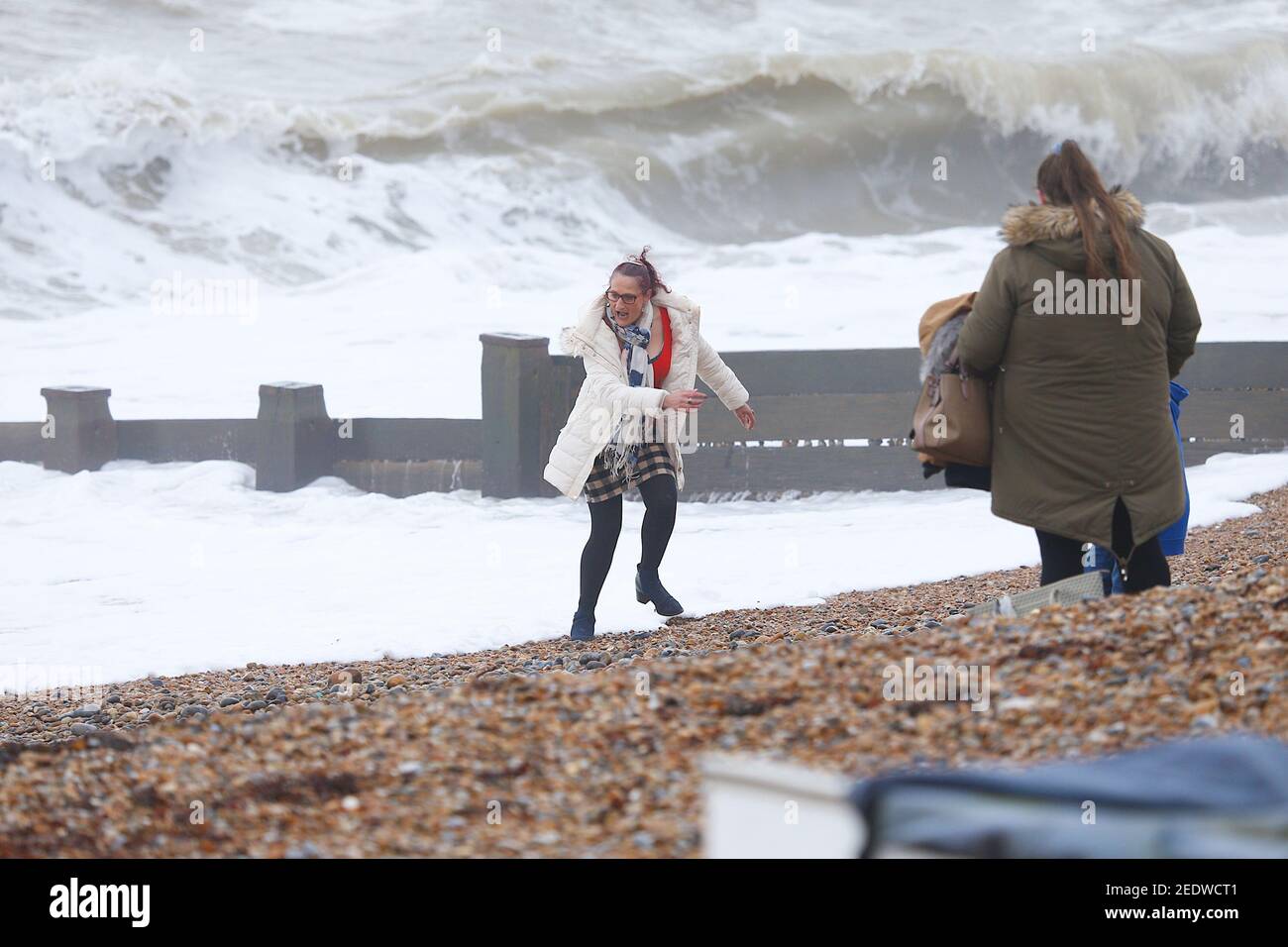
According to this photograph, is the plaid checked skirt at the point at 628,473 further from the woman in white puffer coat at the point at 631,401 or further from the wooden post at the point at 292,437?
the wooden post at the point at 292,437

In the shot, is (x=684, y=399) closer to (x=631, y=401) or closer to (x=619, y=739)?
(x=631, y=401)

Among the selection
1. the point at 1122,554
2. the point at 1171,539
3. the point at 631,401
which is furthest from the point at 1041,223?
the point at 631,401

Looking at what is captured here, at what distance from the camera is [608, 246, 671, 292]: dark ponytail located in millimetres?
5344

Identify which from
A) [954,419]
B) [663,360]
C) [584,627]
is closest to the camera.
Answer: [954,419]

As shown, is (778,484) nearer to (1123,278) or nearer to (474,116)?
(1123,278)

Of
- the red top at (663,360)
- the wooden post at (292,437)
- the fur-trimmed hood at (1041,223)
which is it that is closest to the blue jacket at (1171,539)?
the fur-trimmed hood at (1041,223)

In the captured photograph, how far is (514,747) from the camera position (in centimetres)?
319

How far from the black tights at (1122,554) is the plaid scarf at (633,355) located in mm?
1802

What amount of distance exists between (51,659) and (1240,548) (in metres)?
5.58

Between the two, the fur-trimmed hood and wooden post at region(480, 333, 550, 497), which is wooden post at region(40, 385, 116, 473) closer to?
wooden post at region(480, 333, 550, 497)

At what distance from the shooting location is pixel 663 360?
5527 mm

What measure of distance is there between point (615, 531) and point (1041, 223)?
2363mm

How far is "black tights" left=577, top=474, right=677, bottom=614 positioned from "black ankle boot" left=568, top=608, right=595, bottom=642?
0.07 feet
